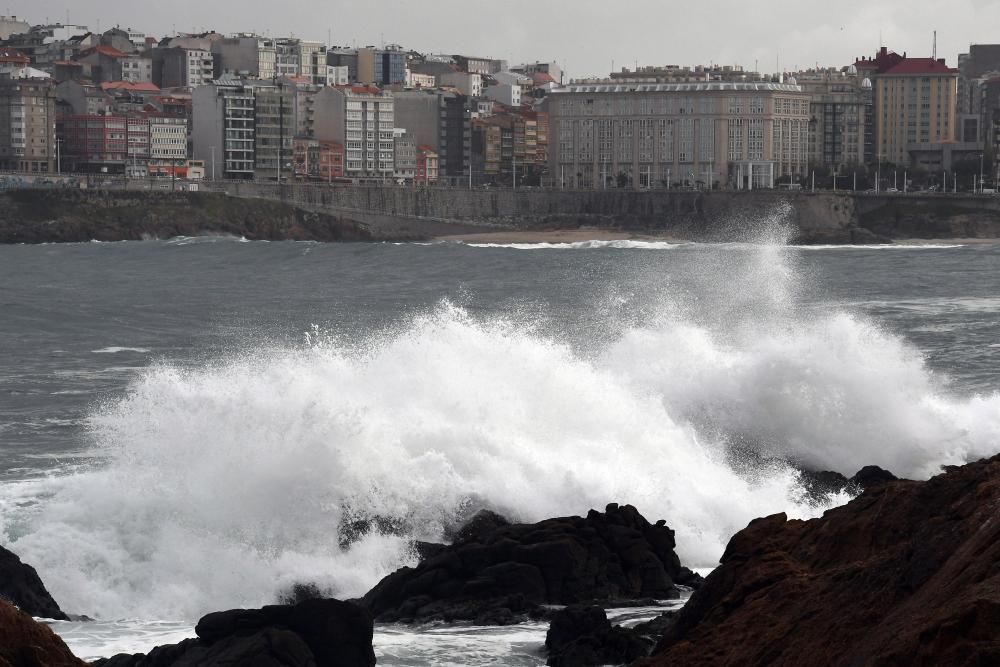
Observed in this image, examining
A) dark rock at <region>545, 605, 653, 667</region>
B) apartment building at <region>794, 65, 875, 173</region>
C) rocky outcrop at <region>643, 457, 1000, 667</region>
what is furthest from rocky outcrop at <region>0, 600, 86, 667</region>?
apartment building at <region>794, 65, 875, 173</region>

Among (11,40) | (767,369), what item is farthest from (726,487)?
(11,40)

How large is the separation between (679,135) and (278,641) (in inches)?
4724

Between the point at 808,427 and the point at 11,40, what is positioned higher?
the point at 11,40

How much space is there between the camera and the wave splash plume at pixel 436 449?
56.5 ft

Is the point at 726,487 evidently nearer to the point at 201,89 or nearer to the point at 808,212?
the point at 808,212

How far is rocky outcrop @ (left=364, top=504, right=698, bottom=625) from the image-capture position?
49.7 ft

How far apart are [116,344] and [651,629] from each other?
27.4 meters

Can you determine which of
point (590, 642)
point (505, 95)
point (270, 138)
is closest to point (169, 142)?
point (270, 138)

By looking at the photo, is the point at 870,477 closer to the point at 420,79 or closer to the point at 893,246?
the point at 893,246

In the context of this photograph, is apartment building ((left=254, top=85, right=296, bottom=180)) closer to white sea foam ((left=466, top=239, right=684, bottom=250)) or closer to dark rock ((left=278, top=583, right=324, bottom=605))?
white sea foam ((left=466, top=239, right=684, bottom=250))

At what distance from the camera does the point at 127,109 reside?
127938 mm

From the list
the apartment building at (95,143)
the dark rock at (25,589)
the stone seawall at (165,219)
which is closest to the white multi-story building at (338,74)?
the apartment building at (95,143)

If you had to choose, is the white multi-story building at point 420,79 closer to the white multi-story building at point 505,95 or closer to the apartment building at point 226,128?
the white multi-story building at point 505,95

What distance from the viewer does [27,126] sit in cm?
12375
